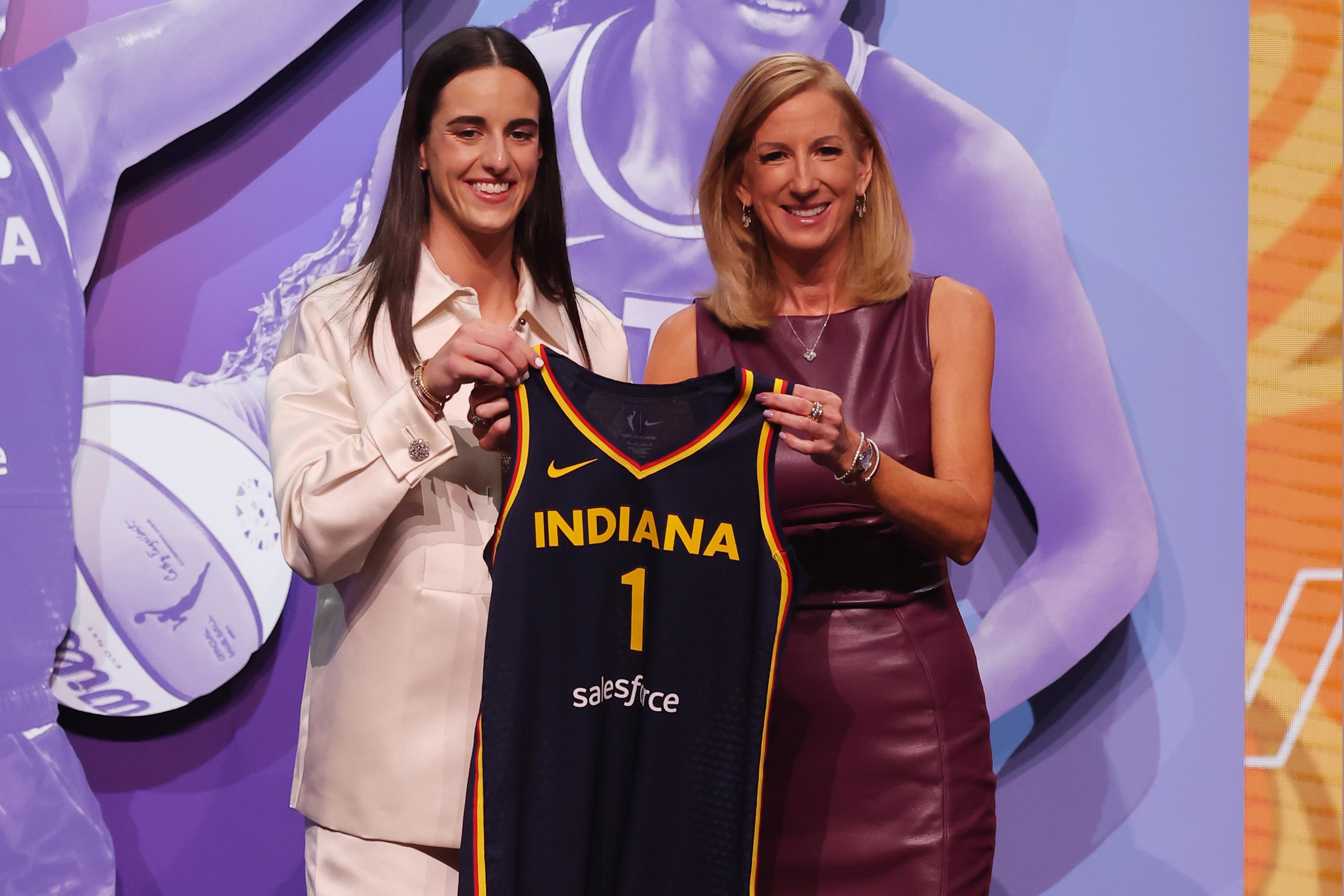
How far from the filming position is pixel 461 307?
1.71 meters

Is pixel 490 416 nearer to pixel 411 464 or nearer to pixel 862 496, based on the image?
pixel 411 464

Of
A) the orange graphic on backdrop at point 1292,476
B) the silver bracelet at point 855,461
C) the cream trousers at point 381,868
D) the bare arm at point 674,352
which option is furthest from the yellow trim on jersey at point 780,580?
the orange graphic on backdrop at point 1292,476

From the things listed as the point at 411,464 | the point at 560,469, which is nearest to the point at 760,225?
the point at 560,469

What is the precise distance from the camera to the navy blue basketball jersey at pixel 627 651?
1.46 meters

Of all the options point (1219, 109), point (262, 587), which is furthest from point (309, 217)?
point (1219, 109)

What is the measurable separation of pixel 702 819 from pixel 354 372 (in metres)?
0.80

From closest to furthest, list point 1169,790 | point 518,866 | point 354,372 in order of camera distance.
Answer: point 518,866
point 354,372
point 1169,790

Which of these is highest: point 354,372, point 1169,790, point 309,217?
point 309,217

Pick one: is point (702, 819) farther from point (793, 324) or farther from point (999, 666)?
point (999, 666)

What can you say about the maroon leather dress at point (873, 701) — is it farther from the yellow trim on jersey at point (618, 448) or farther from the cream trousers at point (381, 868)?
the cream trousers at point (381, 868)

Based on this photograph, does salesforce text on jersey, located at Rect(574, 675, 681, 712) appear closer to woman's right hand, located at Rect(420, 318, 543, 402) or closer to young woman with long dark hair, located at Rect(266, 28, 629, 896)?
young woman with long dark hair, located at Rect(266, 28, 629, 896)

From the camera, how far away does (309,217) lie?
8.46 ft

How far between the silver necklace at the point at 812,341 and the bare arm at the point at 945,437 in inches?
5.9

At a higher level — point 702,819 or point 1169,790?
point 702,819
